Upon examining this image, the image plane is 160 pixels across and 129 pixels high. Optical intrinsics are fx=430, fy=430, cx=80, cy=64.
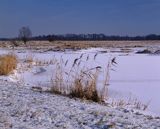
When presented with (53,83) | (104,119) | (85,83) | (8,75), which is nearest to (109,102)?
(85,83)

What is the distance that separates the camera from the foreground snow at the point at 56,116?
6891mm

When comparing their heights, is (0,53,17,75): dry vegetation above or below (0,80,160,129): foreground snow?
below

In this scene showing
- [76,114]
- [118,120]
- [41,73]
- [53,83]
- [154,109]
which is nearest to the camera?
[118,120]

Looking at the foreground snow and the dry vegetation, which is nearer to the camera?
the foreground snow

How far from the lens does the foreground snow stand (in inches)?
271

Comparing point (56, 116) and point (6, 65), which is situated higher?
point (56, 116)

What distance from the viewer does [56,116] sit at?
754cm

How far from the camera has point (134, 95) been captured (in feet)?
41.5

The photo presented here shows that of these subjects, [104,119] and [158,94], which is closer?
[104,119]

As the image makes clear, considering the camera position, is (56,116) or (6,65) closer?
(56,116)

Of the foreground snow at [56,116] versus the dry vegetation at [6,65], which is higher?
the foreground snow at [56,116]

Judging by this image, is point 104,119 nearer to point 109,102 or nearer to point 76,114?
point 76,114

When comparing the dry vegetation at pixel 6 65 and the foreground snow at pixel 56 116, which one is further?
the dry vegetation at pixel 6 65

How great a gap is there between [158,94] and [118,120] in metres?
5.87
